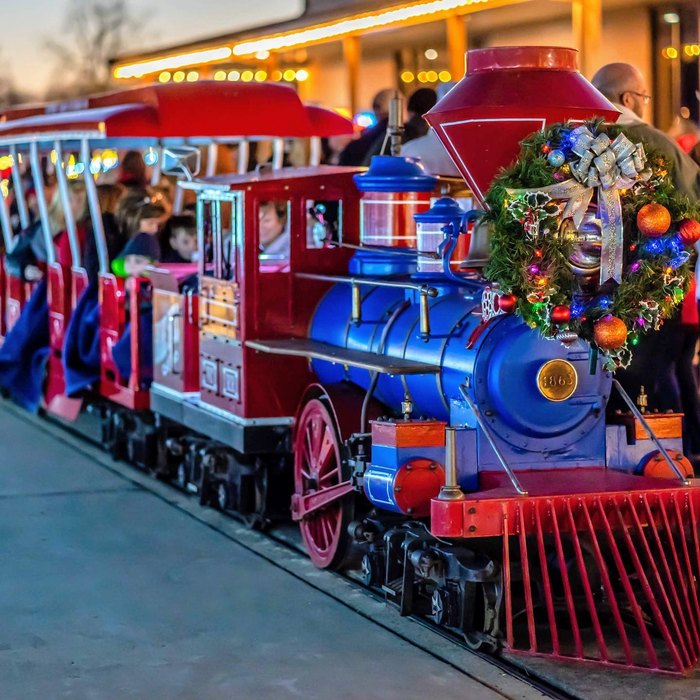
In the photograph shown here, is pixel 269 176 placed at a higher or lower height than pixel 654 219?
higher

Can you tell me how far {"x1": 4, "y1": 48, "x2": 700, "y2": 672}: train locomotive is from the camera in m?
6.03

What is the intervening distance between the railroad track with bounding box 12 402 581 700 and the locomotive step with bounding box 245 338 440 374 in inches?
39.8

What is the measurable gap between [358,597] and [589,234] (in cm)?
210

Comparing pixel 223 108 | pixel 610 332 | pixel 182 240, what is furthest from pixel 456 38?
pixel 610 332

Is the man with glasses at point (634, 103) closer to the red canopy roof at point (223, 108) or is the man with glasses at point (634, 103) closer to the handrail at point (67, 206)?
the red canopy roof at point (223, 108)

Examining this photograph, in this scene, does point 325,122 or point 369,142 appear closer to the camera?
point 369,142

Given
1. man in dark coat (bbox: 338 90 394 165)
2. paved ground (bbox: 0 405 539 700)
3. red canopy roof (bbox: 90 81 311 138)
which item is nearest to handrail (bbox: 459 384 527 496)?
paved ground (bbox: 0 405 539 700)

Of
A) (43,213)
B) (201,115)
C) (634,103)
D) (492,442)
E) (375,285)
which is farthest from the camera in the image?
(43,213)

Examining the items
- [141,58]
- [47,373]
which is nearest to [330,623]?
[47,373]

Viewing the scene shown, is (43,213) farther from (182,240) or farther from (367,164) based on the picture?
(367,164)

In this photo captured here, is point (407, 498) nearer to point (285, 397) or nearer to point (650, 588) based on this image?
point (650, 588)

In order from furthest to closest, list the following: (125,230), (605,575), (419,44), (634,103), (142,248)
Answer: (419,44) → (125,230) → (142,248) → (634,103) → (605,575)

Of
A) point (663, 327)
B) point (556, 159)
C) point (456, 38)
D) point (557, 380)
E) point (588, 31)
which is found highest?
point (456, 38)

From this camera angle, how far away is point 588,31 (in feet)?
35.9
